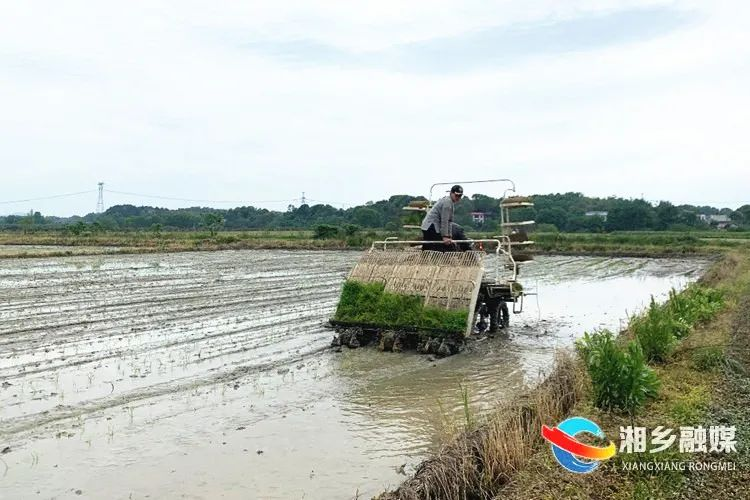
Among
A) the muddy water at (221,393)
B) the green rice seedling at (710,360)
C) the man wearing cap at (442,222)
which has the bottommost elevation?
Answer: the muddy water at (221,393)

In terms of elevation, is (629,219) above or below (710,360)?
above

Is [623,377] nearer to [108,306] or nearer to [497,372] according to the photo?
[497,372]

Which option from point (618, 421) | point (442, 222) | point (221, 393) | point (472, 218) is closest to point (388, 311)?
point (442, 222)

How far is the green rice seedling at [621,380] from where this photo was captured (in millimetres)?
5699

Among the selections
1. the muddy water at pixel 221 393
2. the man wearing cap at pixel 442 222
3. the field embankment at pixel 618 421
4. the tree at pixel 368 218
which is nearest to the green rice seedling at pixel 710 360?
the field embankment at pixel 618 421

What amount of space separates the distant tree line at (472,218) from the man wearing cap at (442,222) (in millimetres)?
32783

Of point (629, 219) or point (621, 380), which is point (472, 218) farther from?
point (621, 380)

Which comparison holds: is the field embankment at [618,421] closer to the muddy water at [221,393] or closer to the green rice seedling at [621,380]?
the green rice seedling at [621,380]

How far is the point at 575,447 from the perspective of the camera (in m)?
4.81

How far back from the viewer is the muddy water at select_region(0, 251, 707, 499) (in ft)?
17.2

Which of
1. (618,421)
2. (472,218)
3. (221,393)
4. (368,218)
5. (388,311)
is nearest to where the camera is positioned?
(618,421)

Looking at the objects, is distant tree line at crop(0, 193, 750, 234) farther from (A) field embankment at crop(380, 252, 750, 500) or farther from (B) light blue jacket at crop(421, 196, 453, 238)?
(A) field embankment at crop(380, 252, 750, 500)

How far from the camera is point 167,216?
97625 millimetres

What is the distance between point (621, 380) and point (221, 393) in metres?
4.41
